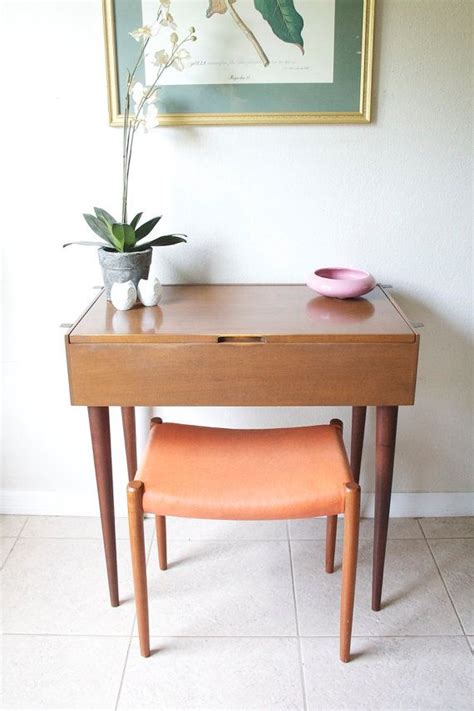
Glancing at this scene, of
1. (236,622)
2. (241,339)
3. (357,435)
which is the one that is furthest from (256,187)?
(236,622)

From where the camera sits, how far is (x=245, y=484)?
162 cm

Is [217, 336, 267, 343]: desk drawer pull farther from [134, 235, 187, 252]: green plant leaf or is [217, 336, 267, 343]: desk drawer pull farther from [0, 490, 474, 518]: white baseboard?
[0, 490, 474, 518]: white baseboard

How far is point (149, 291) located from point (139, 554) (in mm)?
635

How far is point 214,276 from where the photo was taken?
2.06 m

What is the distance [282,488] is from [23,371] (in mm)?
987

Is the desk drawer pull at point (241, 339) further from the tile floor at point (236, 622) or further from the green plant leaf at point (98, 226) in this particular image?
the tile floor at point (236, 622)

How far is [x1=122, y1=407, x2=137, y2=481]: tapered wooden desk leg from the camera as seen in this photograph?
2.04 metres

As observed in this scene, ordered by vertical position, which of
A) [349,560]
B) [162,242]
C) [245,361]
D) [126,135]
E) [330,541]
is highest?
[126,135]

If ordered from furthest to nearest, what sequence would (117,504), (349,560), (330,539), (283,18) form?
(117,504) < (330,539) < (283,18) < (349,560)

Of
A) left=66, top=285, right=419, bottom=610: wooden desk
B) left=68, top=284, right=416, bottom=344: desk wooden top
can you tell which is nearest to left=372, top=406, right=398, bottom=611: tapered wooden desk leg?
left=66, top=285, right=419, bottom=610: wooden desk

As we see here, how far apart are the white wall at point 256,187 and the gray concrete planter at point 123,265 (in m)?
0.23

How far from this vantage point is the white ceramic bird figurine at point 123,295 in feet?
5.73

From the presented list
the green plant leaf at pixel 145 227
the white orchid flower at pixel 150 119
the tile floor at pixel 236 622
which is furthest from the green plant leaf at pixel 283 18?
the tile floor at pixel 236 622

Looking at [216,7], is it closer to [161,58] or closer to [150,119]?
[161,58]
